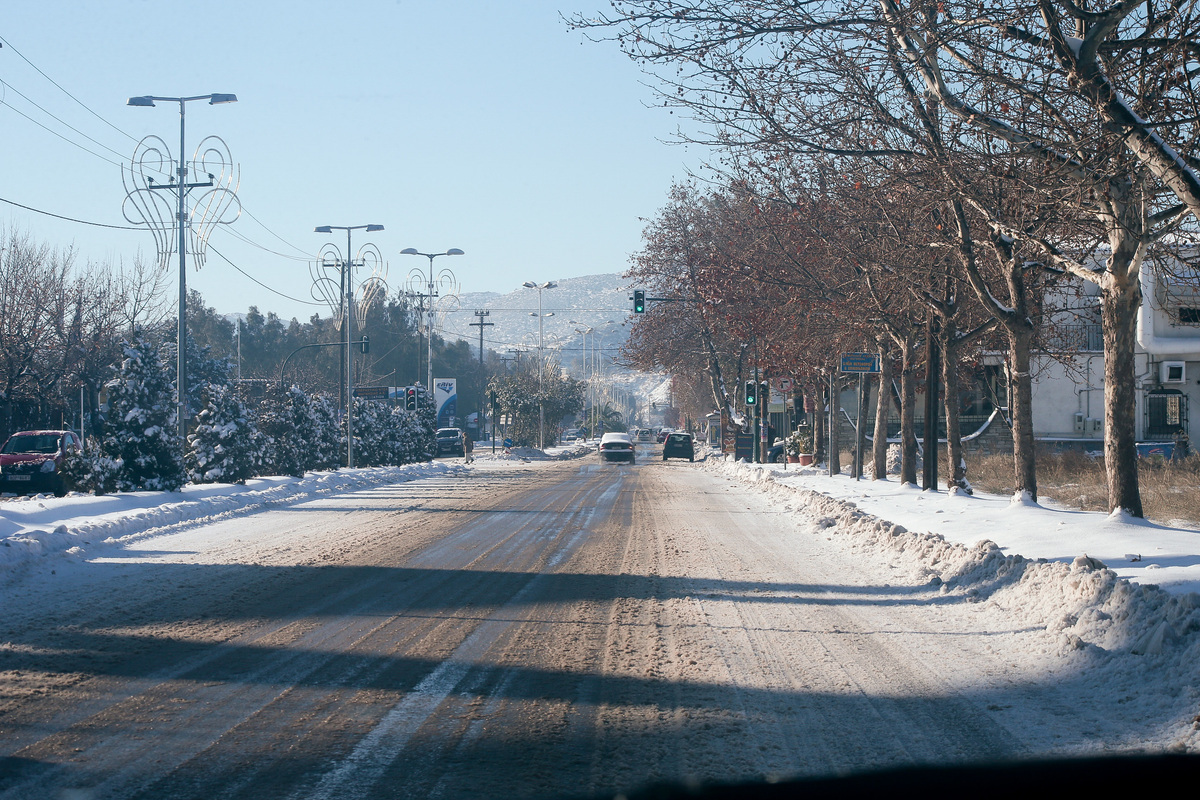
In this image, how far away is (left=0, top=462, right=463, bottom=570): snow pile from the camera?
12633mm

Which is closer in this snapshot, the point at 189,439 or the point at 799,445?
the point at 189,439

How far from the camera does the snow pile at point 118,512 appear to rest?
41.4 ft

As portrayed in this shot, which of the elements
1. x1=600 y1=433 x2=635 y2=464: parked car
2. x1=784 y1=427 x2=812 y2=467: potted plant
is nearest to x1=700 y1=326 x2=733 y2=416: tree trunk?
x1=600 y1=433 x2=635 y2=464: parked car

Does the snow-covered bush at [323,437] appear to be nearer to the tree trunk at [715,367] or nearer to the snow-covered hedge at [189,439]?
the snow-covered hedge at [189,439]

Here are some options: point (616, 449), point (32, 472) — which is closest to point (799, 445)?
point (616, 449)

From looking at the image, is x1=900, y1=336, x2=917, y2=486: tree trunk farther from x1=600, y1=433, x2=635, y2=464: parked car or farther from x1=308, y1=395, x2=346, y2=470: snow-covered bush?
x1=600, y1=433, x2=635, y2=464: parked car

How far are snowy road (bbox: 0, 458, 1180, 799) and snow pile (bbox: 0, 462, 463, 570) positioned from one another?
84 centimetres

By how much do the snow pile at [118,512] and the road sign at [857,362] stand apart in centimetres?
1362

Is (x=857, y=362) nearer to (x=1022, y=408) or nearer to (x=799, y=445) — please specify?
(x=1022, y=408)

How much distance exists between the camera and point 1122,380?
39.0ft

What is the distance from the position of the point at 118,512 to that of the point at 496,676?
514 inches

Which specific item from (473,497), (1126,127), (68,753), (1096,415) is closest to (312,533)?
(473,497)

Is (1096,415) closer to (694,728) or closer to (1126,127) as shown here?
(1126,127)

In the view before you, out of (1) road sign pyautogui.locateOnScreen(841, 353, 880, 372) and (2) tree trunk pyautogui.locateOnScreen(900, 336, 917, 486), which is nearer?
(2) tree trunk pyautogui.locateOnScreen(900, 336, 917, 486)
